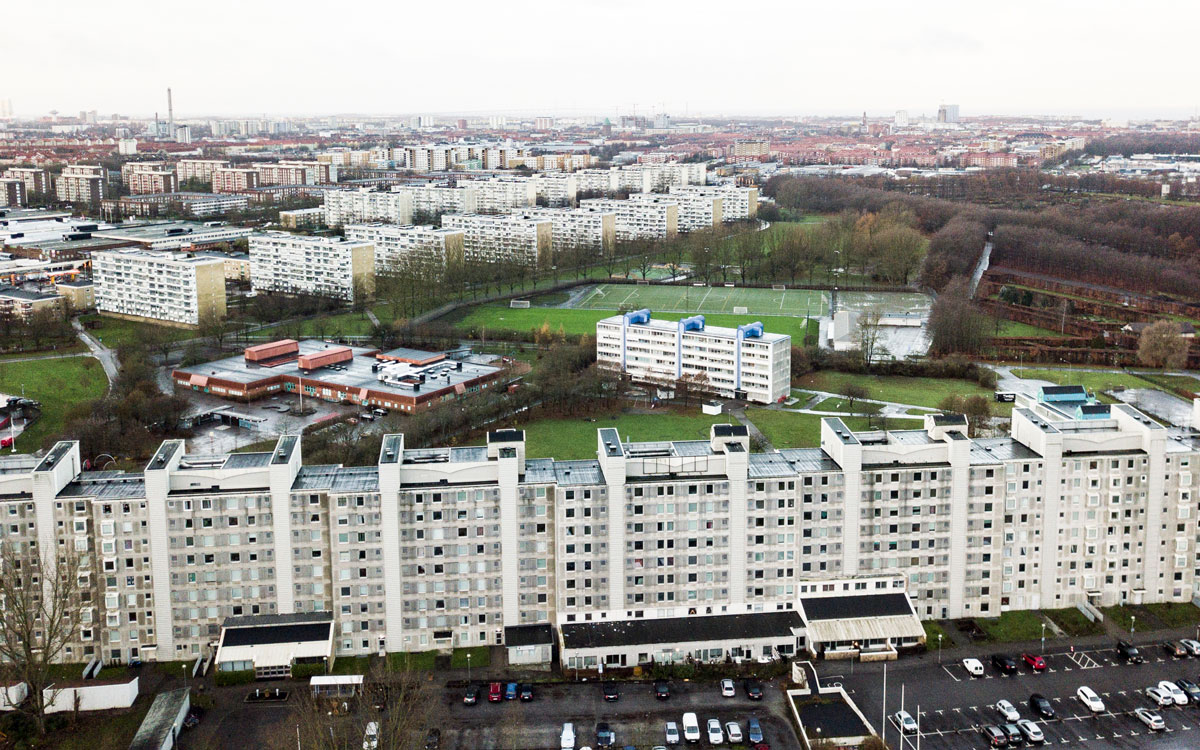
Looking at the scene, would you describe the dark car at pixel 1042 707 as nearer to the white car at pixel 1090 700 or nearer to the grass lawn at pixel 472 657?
the white car at pixel 1090 700

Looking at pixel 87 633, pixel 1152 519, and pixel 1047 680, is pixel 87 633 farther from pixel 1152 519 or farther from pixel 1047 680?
pixel 1152 519

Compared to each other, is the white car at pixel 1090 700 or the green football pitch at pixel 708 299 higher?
the green football pitch at pixel 708 299

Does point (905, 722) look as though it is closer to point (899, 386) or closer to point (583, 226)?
point (899, 386)

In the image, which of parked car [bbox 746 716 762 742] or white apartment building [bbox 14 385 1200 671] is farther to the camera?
white apartment building [bbox 14 385 1200 671]

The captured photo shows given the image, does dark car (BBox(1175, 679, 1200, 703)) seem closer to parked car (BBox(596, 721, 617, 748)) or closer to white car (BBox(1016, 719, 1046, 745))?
white car (BBox(1016, 719, 1046, 745))

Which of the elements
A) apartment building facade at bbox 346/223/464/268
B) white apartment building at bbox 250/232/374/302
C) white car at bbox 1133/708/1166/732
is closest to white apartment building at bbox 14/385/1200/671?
white car at bbox 1133/708/1166/732

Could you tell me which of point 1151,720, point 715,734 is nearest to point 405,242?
point 715,734

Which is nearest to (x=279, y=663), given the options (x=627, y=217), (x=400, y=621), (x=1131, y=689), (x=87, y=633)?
(x=400, y=621)

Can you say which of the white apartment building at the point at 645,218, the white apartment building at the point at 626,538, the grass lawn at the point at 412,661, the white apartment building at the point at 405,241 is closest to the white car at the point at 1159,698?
the white apartment building at the point at 626,538
